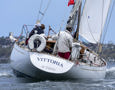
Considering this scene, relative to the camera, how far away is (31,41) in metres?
12.5

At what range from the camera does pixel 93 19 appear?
17.8 metres

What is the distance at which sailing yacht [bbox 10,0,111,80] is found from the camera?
11586 mm

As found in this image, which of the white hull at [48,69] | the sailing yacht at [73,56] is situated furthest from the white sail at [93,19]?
the white hull at [48,69]

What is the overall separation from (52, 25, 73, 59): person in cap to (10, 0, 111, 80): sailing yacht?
1.01 ft

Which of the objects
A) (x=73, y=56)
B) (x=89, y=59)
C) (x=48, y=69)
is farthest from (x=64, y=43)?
(x=89, y=59)

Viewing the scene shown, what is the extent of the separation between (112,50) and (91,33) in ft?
288

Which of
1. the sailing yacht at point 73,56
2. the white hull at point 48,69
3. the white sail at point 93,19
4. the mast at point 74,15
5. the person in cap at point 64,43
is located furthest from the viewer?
the white sail at point 93,19

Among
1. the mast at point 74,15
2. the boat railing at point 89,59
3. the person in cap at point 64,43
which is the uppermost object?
the mast at point 74,15

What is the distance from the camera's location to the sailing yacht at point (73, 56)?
38.0ft

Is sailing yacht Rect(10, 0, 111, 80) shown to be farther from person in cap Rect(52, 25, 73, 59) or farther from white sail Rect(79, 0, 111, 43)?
person in cap Rect(52, 25, 73, 59)

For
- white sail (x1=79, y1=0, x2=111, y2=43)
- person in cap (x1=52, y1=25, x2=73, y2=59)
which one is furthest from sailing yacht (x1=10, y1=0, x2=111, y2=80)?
person in cap (x1=52, y1=25, x2=73, y2=59)

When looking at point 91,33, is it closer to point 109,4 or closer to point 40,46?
point 109,4

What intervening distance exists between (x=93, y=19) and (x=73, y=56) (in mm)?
4835

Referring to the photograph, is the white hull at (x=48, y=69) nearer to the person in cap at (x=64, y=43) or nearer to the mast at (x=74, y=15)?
the person in cap at (x=64, y=43)
